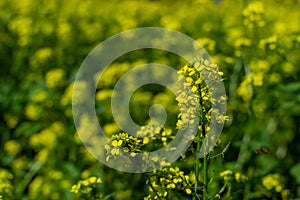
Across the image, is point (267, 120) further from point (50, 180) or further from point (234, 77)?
point (50, 180)

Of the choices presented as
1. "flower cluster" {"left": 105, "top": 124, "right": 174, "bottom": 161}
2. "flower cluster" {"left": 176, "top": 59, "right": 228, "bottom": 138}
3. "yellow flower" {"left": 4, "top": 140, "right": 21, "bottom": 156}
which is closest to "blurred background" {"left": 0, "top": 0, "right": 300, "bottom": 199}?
"yellow flower" {"left": 4, "top": 140, "right": 21, "bottom": 156}

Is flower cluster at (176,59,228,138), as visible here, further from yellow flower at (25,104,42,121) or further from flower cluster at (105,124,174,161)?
yellow flower at (25,104,42,121)

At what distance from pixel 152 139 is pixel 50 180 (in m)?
1.29

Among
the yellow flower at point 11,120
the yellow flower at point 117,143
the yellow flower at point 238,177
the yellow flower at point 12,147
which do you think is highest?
the yellow flower at point 11,120

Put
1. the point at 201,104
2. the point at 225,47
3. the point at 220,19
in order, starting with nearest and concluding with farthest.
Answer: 1. the point at 201,104
2. the point at 225,47
3. the point at 220,19

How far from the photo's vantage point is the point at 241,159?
2.88 meters

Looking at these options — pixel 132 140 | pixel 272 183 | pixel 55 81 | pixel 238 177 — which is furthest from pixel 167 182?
pixel 55 81

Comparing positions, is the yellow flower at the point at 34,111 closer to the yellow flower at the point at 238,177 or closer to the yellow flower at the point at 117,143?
the yellow flower at the point at 238,177

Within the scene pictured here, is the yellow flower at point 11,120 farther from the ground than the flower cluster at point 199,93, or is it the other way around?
the yellow flower at point 11,120

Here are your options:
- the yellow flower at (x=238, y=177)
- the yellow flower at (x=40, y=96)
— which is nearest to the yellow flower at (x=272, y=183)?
the yellow flower at (x=238, y=177)

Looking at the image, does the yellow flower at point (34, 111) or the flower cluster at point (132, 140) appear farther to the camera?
the yellow flower at point (34, 111)

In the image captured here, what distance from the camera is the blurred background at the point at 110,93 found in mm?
2850

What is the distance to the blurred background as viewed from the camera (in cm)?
285

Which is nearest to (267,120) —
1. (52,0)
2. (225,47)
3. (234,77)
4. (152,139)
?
(234,77)
